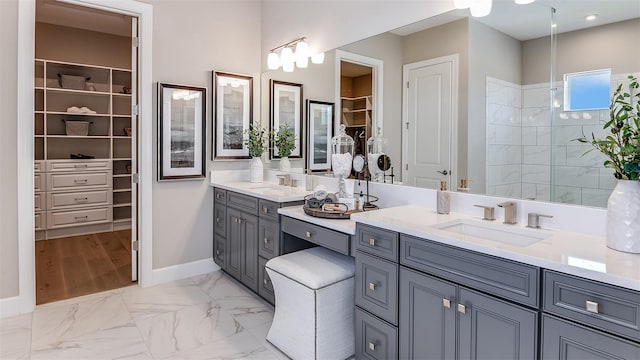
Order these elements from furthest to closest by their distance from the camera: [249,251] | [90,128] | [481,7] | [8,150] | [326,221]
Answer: [90,128], [249,251], [8,150], [326,221], [481,7]

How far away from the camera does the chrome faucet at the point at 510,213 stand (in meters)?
1.86

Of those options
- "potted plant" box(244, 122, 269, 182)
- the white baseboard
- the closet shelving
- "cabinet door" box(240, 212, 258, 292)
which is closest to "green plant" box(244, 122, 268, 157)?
"potted plant" box(244, 122, 269, 182)

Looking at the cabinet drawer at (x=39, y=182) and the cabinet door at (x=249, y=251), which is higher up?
the cabinet drawer at (x=39, y=182)

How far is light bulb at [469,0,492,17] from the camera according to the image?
2.00m

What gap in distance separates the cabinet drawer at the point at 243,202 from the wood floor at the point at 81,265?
1.21 metres

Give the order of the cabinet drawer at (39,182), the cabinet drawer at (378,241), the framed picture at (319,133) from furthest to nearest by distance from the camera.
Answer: the cabinet drawer at (39,182)
the framed picture at (319,133)
the cabinet drawer at (378,241)

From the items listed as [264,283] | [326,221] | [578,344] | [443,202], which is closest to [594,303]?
[578,344]

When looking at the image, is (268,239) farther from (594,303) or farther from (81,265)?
(81,265)

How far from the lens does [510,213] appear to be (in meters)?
1.86

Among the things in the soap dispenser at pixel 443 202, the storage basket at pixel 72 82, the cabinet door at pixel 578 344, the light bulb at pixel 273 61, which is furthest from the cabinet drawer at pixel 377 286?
the storage basket at pixel 72 82

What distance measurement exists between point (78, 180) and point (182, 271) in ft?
8.90

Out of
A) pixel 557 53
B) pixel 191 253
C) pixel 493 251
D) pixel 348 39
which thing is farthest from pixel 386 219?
pixel 191 253

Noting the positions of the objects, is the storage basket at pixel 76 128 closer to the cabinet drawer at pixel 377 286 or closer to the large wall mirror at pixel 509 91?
the large wall mirror at pixel 509 91

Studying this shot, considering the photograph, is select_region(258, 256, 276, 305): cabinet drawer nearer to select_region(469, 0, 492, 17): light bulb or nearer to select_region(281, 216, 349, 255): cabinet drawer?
select_region(281, 216, 349, 255): cabinet drawer
